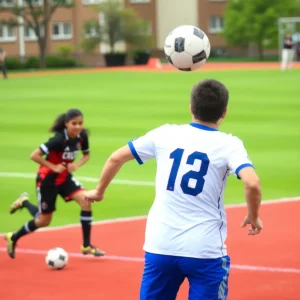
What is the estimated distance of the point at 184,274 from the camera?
5.89m

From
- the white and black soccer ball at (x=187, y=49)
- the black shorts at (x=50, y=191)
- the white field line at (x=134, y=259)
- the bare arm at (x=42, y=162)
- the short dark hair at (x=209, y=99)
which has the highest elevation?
the white and black soccer ball at (x=187, y=49)

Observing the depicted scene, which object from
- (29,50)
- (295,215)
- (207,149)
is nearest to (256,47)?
(29,50)

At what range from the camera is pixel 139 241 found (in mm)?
11141

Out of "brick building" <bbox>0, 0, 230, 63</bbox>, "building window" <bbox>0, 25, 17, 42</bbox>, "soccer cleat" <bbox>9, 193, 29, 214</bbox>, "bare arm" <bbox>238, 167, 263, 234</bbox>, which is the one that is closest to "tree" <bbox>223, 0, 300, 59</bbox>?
"brick building" <bbox>0, 0, 230, 63</bbox>

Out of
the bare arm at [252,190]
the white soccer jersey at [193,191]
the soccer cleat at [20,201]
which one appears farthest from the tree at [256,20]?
the bare arm at [252,190]

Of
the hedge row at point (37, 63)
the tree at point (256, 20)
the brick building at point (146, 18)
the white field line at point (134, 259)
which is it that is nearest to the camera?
the white field line at point (134, 259)

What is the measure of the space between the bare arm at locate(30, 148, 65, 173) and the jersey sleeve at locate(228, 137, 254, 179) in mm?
4546

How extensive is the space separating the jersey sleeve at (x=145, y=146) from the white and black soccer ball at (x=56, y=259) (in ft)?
13.1

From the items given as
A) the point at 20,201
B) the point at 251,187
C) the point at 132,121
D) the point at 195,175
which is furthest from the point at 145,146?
the point at 132,121

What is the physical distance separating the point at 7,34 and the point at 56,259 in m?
78.5

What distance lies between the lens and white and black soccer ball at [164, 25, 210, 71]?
887 cm

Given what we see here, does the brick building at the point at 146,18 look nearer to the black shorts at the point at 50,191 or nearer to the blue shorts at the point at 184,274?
the black shorts at the point at 50,191

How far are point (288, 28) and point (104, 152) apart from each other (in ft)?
187

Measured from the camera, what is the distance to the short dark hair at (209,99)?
5.88 m
